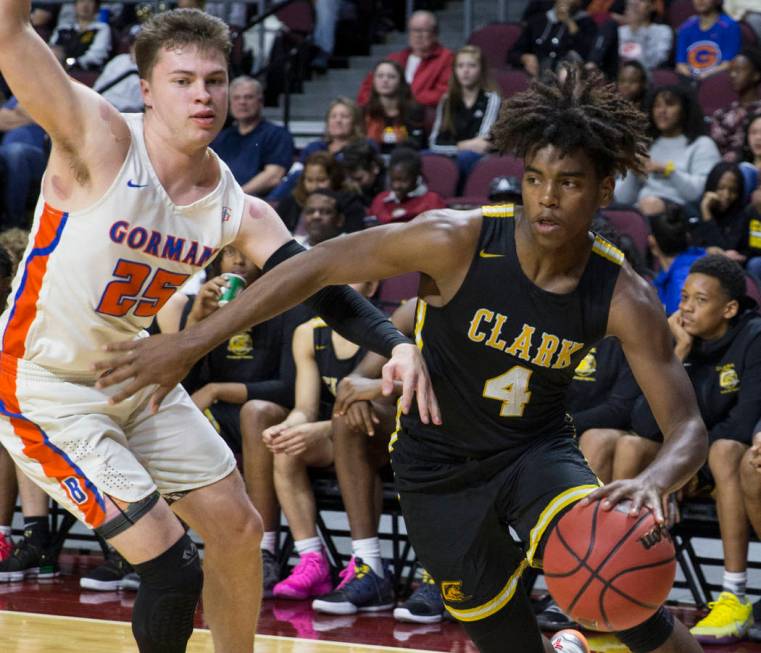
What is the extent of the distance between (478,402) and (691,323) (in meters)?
2.50

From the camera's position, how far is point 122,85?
403 inches

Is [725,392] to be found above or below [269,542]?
above

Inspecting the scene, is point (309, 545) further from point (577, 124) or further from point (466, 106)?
point (466, 106)

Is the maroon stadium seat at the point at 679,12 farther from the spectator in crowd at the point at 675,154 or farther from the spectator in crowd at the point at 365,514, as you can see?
the spectator in crowd at the point at 365,514

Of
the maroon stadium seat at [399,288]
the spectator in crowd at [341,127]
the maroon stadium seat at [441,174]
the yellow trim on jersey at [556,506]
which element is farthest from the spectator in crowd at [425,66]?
the yellow trim on jersey at [556,506]

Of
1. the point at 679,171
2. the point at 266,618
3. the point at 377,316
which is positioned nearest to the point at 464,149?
the point at 679,171

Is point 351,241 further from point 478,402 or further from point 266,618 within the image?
point 266,618

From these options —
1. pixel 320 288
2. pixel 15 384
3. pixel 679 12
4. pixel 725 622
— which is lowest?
pixel 725 622

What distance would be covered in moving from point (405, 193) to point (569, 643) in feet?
13.3

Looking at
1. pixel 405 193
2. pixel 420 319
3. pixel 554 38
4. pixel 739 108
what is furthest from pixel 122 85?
pixel 420 319

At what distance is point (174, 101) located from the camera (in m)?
3.80

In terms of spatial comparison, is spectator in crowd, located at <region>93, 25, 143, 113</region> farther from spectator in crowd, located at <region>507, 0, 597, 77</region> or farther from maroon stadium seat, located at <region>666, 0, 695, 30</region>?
maroon stadium seat, located at <region>666, 0, 695, 30</region>

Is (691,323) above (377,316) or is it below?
below

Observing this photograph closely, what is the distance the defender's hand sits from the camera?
3461 millimetres
